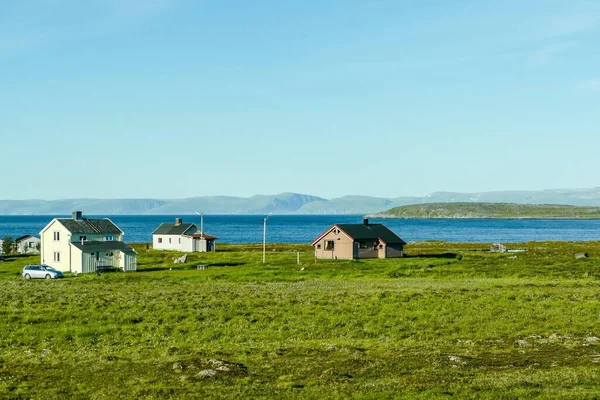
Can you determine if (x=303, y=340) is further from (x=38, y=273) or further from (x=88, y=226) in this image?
(x=88, y=226)

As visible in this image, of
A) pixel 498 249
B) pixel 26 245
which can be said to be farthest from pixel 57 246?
pixel 498 249

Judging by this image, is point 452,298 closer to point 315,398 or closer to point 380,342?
point 380,342

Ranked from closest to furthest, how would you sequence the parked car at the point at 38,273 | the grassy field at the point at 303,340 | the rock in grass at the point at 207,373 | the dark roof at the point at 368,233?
the grassy field at the point at 303,340 → the rock in grass at the point at 207,373 → the parked car at the point at 38,273 → the dark roof at the point at 368,233

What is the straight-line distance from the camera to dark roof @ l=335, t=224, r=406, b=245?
105794 millimetres

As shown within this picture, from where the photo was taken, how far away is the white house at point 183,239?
433 feet

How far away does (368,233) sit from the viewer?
108 m

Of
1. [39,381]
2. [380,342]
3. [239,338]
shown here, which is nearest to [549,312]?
[380,342]

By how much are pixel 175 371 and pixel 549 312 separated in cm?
2509

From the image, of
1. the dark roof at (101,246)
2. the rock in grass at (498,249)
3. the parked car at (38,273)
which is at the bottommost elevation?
the rock in grass at (498,249)

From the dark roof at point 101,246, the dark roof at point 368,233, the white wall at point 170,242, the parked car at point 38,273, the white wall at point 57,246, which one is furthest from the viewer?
the white wall at point 170,242

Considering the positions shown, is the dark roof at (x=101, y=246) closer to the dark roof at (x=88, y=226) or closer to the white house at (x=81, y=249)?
the white house at (x=81, y=249)

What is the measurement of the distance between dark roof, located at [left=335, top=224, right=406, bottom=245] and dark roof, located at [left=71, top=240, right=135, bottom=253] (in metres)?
34.1

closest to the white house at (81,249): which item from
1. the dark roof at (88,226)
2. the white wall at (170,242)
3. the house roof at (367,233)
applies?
the dark roof at (88,226)

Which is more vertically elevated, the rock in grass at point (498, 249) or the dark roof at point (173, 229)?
the dark roof at point (173, 229)
